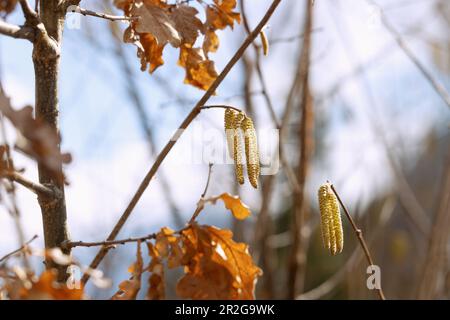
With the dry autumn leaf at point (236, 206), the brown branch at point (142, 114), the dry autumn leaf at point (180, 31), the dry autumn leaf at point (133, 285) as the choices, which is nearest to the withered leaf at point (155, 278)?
the dry autumn leaf at point (133, 285)

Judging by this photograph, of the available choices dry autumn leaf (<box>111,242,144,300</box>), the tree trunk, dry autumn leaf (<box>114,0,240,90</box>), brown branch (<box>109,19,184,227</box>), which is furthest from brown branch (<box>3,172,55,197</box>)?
brown branch (<box>109,19,184,227</box>)

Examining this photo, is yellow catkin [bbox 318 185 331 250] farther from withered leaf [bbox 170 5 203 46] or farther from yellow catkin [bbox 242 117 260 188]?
withered leaf [bbox 170 5 203 46]

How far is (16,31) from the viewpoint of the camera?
2.33 ft

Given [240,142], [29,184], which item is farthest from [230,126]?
[29,184]

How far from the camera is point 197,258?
0.85 m

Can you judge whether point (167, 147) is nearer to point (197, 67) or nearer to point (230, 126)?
point (230, 126)

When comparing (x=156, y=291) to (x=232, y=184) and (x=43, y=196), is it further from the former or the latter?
(x=232, y=184)

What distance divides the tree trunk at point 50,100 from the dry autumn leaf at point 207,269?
16 cm

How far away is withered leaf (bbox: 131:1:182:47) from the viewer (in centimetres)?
82

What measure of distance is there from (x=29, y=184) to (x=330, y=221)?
36 centimetres

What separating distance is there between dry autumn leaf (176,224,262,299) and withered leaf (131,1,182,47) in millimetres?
250

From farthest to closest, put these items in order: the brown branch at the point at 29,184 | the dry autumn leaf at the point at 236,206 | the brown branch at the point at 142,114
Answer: the brown branch at the point at 142,114
the dry autumn leaf at the point at 236,206
the brown branch at the point at 29,184

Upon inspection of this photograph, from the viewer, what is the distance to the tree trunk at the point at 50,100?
78cm

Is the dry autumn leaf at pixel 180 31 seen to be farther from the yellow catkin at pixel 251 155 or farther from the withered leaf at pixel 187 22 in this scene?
the yellow catkin at pixel 251 155
